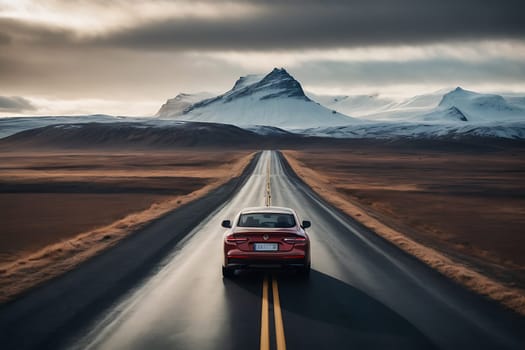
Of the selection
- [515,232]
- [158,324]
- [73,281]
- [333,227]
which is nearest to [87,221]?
[333,227]

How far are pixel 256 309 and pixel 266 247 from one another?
2184 millimetres

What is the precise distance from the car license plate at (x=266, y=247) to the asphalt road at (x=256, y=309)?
93 cm

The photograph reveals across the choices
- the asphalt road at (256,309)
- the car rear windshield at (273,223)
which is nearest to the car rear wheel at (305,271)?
the asphalt road at (256,309)

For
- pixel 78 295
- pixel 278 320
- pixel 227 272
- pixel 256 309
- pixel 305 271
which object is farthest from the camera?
pixel 227 272

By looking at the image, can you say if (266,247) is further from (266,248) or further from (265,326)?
(265,326)

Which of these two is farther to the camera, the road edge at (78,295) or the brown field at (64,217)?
the brown field at (64,217)

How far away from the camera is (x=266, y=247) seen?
1298 centimetres

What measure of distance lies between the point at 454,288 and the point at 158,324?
286 inches

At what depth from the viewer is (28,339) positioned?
912 cm

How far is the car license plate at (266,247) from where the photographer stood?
13.0 metres

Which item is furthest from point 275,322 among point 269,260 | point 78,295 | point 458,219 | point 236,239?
point 458,219

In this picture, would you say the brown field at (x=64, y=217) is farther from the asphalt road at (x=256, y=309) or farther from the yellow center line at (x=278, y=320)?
the yellow center line at (x=278, y=320)

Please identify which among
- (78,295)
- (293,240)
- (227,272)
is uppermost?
(293,240)

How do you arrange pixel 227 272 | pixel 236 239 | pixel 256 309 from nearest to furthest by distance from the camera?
1. pixel 256 309
2. pixel 236 239
3. pixel 227 272
